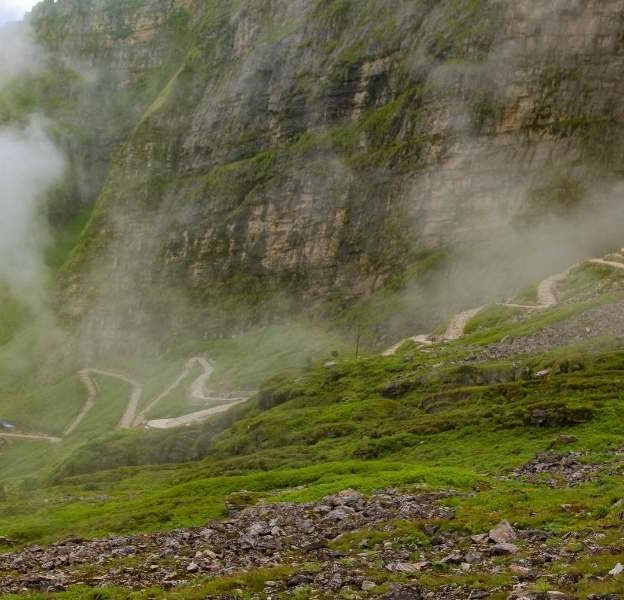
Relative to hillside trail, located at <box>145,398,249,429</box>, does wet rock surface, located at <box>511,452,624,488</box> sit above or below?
above

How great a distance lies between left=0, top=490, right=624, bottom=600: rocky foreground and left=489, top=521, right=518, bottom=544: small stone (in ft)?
0.12

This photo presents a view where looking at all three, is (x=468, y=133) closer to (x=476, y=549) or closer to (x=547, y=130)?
(x=547, y=130)

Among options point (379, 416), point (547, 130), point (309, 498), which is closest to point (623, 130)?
point (547, 130)

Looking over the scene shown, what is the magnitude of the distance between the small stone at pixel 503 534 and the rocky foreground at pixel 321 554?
4 centimetres

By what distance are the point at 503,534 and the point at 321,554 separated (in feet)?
22.7

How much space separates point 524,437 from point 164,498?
2465cm

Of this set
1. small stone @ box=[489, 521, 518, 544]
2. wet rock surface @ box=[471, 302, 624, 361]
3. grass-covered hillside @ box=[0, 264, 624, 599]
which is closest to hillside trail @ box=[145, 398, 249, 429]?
grass-covered hillside @ box=[0, 264, 624, 599]

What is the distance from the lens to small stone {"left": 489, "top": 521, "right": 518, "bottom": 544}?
30.6 metres

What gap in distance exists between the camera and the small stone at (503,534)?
30.6 m

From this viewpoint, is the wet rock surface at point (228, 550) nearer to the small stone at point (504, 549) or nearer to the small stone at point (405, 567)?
the small stone at point (405, 567)

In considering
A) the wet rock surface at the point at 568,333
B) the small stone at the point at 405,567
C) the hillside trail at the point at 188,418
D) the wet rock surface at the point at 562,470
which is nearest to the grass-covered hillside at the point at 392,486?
the small stone at the point at 405,567

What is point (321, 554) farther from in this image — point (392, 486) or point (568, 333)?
point (568, 333)

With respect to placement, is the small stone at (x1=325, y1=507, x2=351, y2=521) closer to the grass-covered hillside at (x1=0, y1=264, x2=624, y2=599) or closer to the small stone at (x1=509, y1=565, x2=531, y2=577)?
the grass-covered hillside at (x1=0, y1=264, x2=624, y2=599)

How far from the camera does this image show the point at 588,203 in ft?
567
